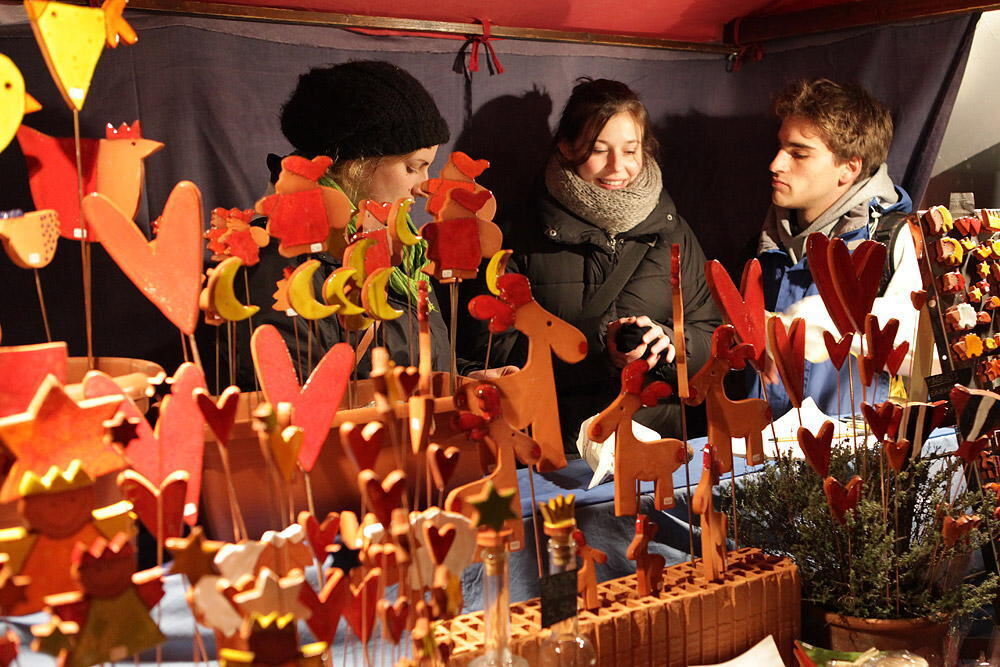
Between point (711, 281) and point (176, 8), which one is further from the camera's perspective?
point (176, 8)

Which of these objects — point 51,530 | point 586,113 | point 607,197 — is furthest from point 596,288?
point 51,530

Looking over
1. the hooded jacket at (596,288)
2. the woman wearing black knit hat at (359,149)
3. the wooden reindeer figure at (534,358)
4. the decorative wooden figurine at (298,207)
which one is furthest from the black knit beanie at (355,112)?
the wooden reindeer figure at (534,358)

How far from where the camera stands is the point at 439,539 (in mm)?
965

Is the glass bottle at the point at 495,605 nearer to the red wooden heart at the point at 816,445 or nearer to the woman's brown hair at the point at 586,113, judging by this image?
the red wooden heart at the point at 816,445

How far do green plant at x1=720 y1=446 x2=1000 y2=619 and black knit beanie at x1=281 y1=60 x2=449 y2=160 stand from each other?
1026 mm

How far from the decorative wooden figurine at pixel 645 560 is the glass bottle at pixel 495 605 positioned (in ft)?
0.78

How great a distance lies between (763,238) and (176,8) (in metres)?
1.62

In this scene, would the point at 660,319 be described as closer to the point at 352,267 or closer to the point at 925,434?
the point at 925,434

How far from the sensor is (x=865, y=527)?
1401mm

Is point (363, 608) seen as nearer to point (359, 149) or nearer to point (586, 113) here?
point (359, 149)

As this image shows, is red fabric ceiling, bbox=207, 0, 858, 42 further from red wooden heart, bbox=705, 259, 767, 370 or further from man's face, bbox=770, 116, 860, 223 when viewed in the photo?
red wooden heart, bbox=705, 259, 767, 370

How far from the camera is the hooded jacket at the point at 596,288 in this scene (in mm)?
2256

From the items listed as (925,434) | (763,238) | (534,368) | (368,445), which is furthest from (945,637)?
(763,238)


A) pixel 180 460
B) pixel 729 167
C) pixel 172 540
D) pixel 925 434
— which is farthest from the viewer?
pixel 729 167
